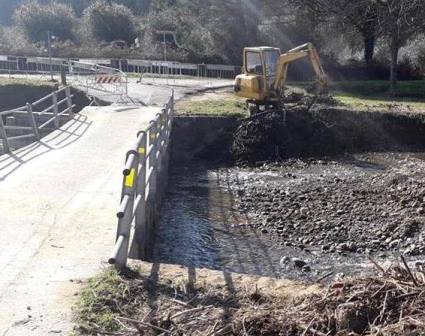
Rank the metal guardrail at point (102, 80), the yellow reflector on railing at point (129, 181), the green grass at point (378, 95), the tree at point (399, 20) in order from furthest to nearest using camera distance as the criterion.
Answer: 1. the tree at point (399, 20)
2. the metal guardrail at point (102, 80)
3. the green grass at point (378, 95)
4. the yellow reflector on railing at point (129, 181)

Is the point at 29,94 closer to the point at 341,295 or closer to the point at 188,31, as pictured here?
the point at 188,31

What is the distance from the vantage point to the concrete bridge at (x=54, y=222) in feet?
18.5

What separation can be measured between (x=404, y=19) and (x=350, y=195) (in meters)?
14.0

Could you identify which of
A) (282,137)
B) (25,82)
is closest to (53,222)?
(282,137)

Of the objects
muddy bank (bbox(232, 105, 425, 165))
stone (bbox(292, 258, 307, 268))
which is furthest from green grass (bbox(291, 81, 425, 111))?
stone (bbox(292, 258, 307, 268))

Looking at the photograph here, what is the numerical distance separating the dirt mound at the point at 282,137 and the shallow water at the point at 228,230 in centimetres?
113

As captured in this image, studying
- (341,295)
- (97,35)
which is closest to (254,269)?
(341,295)

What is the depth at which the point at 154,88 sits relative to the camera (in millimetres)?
27984

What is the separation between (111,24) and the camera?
4956 cm

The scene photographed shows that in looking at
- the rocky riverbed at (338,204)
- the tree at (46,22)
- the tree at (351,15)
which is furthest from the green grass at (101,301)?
the tree at (46,22)

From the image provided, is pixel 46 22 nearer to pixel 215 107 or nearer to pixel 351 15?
pixel 351 15

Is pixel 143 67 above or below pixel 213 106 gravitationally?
above

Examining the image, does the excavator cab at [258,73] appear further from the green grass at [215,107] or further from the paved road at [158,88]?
the paved road at [158,88]

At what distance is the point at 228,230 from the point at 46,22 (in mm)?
44698
